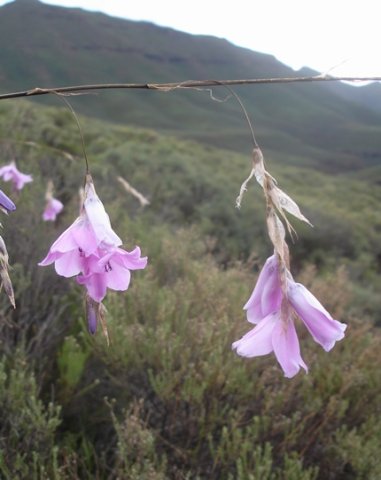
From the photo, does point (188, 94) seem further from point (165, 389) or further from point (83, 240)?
point (83, 240)

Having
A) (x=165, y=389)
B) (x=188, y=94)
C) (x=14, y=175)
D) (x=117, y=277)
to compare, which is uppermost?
(x=117, y=277)

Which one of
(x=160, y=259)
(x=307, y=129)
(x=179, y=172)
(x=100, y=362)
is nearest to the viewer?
(x=100, y=362)

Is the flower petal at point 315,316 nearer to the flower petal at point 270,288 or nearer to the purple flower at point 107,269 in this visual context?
the flower petal at point 270,288

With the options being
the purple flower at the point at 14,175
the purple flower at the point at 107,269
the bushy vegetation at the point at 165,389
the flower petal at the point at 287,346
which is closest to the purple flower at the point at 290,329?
the flower petal at the point at 287,346

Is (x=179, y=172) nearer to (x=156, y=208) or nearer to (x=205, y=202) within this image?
(x=205, y=202)

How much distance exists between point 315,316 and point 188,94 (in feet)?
213

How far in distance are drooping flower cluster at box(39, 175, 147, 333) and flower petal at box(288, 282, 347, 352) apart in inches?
10.1

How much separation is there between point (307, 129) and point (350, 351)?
170ft

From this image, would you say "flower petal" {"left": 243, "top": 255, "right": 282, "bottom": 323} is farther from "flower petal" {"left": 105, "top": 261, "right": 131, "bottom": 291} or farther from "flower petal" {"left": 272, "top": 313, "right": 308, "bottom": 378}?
"flower petal" {"left": 105, "top": 261, "right": 131, "bottom": 291}

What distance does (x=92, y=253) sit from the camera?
0.88 meters

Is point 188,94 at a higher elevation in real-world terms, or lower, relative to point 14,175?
lower

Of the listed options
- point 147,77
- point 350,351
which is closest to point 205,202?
point 350,351

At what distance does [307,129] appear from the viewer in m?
51.8

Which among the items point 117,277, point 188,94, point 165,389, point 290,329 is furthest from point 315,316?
point 188,94
